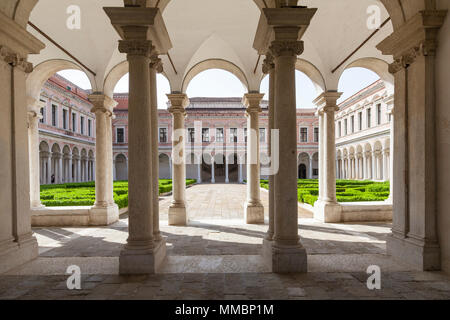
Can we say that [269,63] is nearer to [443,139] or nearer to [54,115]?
[443,139]

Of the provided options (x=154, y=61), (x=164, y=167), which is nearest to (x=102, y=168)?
(x=154, y=61)

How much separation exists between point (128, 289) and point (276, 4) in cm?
498

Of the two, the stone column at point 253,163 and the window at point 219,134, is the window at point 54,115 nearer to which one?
the window at point 219,134

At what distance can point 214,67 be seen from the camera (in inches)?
368

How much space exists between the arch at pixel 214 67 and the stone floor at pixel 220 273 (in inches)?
194

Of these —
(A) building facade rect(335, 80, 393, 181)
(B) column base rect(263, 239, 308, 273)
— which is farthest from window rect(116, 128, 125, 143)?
(B) column base rect(263, 239, 308, 273)

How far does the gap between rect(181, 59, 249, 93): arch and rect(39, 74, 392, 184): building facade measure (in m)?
16.4

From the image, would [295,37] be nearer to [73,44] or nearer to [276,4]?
[276,4]

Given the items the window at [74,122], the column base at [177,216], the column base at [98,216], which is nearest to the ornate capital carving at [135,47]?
the column base at [177,216]

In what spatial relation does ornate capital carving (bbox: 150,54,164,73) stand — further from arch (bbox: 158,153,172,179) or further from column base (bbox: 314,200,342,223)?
arch (bbox: 158,153,172,179)

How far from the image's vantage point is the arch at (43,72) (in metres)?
8.69

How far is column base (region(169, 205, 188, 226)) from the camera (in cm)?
864

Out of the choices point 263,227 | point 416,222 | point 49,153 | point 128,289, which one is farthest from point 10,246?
point 49,153

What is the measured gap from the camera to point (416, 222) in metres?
4.76
